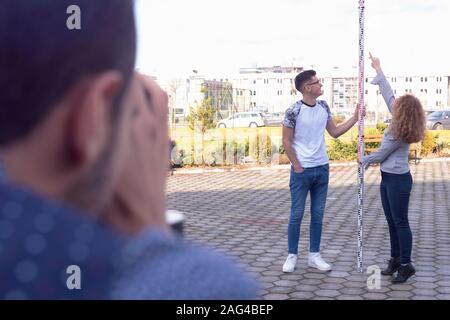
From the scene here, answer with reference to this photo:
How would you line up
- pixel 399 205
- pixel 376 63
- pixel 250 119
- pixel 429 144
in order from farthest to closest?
pixel 250 119 → pixel 429 144 → pixel 376 63 → pixel 399 205

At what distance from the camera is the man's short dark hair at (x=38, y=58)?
636 mm

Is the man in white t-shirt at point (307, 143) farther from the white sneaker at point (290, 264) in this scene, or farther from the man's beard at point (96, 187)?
the man's beard at point (96, 187)

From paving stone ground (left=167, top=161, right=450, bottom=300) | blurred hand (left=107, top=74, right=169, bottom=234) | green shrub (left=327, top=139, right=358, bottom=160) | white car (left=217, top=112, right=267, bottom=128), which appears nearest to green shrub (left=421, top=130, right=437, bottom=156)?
green shrub (left=327, top=139, right=358, bottom=160)

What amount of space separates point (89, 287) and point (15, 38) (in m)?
0.30

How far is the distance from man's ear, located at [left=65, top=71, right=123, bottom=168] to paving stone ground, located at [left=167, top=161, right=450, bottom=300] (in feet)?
12.4

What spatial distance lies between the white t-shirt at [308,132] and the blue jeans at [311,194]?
8cm

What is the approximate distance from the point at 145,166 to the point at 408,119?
151 inches

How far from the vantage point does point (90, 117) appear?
0.65 m

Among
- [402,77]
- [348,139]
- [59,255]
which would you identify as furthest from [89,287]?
[402,77]

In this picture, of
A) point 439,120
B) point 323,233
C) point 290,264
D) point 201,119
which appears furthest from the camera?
point 439,120

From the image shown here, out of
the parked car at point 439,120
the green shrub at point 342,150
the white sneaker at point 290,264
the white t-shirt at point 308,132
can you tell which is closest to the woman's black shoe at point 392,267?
the white sneaker at point 290,264

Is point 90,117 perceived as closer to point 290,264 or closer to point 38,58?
point 38,58

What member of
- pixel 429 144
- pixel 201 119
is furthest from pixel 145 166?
pixel 429 144

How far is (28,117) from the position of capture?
642mm
